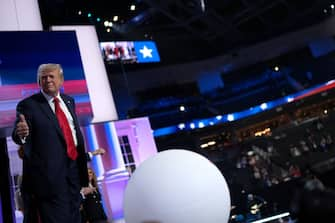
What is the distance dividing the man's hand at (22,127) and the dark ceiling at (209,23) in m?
6.25

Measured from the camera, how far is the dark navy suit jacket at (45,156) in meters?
1.91

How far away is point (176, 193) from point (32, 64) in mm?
1992

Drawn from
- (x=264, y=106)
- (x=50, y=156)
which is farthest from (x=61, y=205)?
(x=264, y=106)

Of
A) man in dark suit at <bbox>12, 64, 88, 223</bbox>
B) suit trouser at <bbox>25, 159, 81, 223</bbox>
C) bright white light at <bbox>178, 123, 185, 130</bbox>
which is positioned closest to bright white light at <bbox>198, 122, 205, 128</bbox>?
bright white light at <bbox>178, 123, 185, 130</bbox>

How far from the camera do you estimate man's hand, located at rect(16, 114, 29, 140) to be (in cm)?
187

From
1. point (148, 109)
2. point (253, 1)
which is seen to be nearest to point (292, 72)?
point (253, 1)

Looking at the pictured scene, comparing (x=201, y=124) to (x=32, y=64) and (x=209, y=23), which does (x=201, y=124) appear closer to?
(x=209, y=23)

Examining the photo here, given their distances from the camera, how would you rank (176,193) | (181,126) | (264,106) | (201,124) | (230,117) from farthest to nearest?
(264,106) < (230,117) < (201,124) < (181,126) < (176,193)

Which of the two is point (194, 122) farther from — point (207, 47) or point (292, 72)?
point (292, 72)

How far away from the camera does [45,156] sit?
6.36 ft

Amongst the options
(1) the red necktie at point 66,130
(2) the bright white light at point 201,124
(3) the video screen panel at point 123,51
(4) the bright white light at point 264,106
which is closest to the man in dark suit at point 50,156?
(1) the red necktie at point 66,130

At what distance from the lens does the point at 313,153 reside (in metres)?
9.38

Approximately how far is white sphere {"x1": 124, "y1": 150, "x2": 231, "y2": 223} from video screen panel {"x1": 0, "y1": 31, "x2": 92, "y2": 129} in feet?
4.86

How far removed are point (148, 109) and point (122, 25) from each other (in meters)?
2.16
